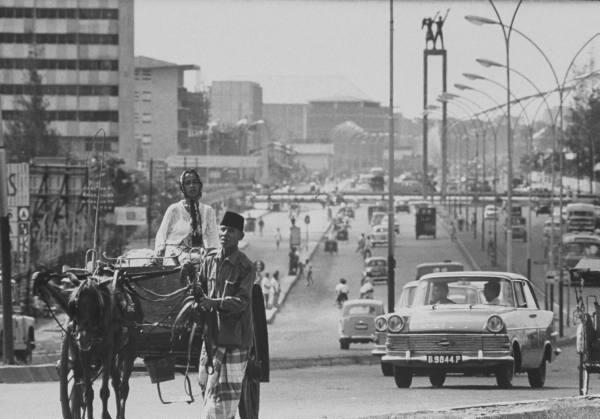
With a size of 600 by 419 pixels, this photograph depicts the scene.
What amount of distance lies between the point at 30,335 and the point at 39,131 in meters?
75.6

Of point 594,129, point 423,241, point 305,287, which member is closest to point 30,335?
point 305,287

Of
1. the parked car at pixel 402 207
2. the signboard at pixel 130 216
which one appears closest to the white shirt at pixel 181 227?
the signboard at pixel 130 216

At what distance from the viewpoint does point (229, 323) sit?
12.4 meters

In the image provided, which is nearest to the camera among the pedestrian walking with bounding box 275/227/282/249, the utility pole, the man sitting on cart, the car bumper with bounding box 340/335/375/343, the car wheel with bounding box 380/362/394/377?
the man sitting on cart

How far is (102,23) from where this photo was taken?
12731 centimetres

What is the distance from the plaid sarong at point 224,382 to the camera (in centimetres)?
1228

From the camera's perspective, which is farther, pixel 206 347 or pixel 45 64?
pixel 45 64

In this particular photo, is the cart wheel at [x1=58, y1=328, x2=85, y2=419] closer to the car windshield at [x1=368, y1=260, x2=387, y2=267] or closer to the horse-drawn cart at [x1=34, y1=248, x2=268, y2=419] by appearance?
the horse-drawn cart at [x1=34, y1=248, x2=268, y2=419]

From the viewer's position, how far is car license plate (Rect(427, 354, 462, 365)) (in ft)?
68.6

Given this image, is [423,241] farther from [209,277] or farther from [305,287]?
[209,277]

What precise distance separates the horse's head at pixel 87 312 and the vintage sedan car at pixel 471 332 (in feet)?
29.5

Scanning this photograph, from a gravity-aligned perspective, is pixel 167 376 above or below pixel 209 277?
below

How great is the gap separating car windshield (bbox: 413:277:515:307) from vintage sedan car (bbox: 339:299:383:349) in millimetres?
23730

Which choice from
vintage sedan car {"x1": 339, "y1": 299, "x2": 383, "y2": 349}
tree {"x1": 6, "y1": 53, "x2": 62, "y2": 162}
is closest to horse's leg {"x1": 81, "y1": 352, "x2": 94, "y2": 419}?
vintage sedan car {"x1": 339, "y1": 299, "x2": 383, "y2": 349}
